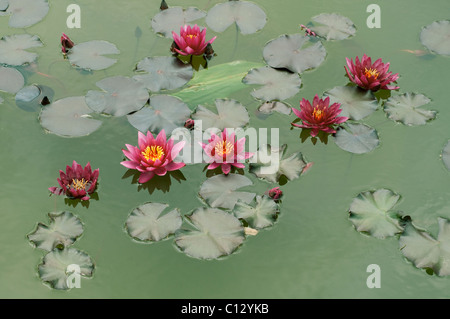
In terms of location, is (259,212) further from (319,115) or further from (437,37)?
(437,37)

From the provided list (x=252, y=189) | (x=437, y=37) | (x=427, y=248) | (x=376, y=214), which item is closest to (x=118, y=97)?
(x=252, y=189)

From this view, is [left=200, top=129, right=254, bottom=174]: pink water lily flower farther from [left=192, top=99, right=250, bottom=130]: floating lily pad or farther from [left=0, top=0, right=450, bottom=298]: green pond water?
[left=192, top=99, right=250, bottom=130]: floating lily pad

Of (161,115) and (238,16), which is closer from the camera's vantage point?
(161,115)

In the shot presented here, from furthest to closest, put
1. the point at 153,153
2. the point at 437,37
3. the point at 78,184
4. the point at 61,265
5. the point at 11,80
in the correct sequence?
1. the point at 437,37
2. the point at 11,80
3. the point at 153,153
4. the point at 78,184
5. the point at 61,265

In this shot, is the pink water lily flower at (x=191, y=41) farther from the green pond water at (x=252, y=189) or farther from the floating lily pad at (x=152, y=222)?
the floating lily pad at (x=152, y=222)

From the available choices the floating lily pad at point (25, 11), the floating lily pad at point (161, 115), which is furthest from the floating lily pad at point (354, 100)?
the floating lily pad at point (25, 11)

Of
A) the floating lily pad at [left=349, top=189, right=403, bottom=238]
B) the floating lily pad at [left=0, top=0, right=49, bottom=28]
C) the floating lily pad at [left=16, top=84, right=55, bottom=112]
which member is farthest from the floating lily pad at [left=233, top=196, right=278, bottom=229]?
the floating lily pad at [left=0, top=0, right=49, bottom=28]

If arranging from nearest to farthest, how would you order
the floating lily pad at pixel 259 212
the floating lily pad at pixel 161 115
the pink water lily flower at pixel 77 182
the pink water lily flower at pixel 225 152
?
the floating lily pad at pixel 259 212, the pink water lily flower at pixel 77 182, the pink water lily flower at pixel 225 152, the floating lily pad at pixel 161 115
